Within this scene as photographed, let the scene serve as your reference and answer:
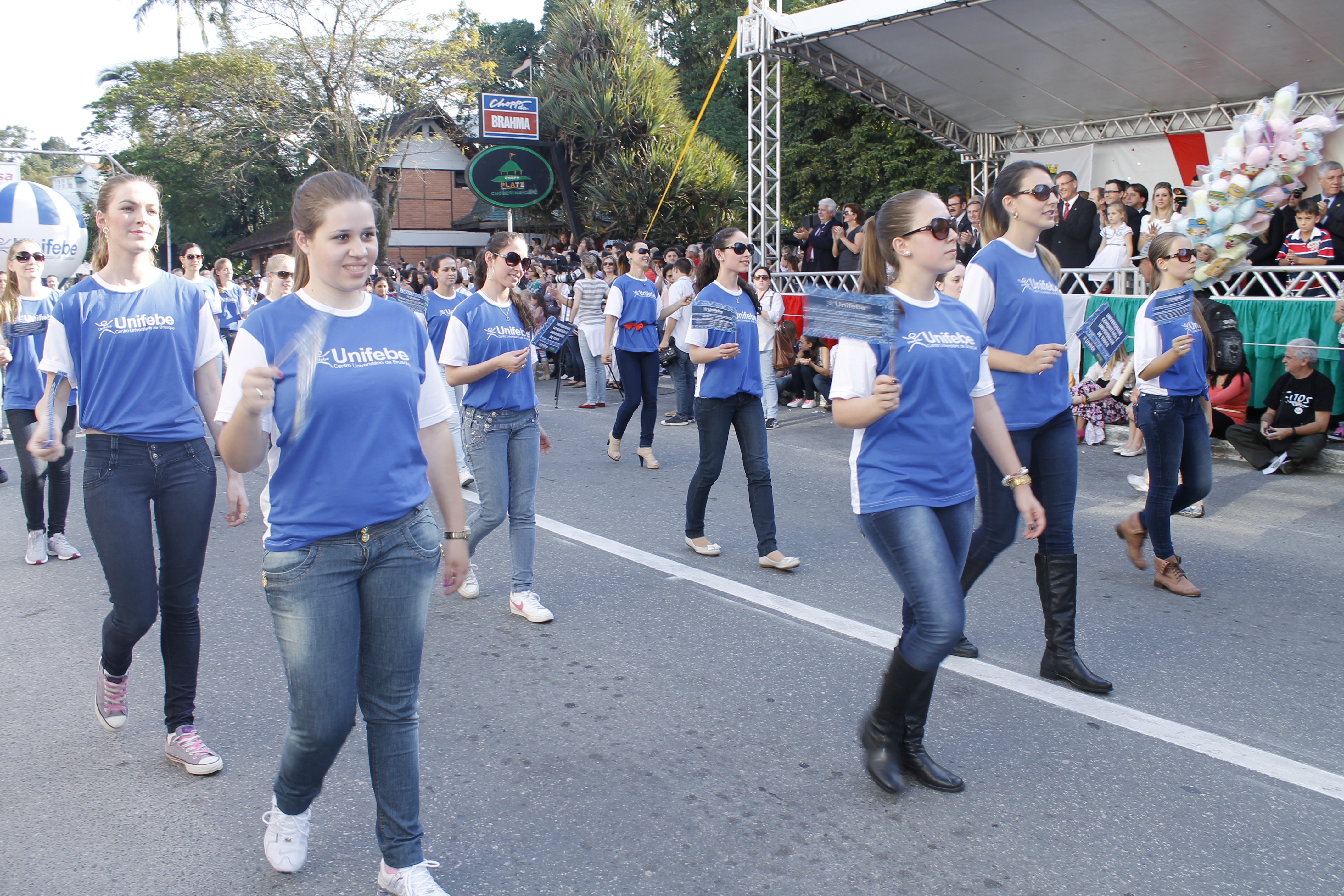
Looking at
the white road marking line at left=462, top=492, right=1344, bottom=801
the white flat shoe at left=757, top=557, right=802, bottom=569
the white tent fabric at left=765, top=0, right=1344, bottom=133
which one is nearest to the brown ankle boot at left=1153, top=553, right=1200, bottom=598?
the white road marking line at left=462, top=492, right=1344, bottom=801

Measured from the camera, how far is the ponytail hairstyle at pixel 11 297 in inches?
272

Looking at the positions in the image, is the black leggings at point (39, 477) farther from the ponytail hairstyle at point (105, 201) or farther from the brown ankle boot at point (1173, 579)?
the brown ankle boot at point (1173, 579)

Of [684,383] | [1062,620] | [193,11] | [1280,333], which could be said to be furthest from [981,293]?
[193,11]

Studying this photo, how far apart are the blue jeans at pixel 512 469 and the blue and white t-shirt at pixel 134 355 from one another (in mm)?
1627

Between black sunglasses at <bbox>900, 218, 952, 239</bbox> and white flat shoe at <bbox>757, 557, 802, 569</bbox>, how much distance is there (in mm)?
2839

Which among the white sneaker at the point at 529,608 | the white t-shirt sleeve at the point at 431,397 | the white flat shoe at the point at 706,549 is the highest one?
the white t-shirt sleeve at the point at 431,397

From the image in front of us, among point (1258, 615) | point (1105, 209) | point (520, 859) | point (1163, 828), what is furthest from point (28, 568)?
point (1105, 209)

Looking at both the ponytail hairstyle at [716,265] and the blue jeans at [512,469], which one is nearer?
the blue jeans at [512,469]

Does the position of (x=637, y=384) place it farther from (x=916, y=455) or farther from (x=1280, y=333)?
(x=916, y=455)

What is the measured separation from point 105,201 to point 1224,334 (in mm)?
6693

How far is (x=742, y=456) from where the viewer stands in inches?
234

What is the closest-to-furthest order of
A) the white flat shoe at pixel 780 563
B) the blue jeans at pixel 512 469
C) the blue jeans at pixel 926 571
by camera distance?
the blue jeans at pixel 926 571 → the blue jeans at pixel 512 469 → the white flat shoe at pixel 780 563

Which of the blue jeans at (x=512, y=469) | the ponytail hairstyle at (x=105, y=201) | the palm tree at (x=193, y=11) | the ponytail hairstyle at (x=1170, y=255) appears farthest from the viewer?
the palm tree at (x=193, y=11)

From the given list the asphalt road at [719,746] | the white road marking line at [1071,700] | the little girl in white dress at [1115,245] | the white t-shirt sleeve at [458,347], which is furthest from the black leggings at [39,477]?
the little girl in white dress at [1115,245]
